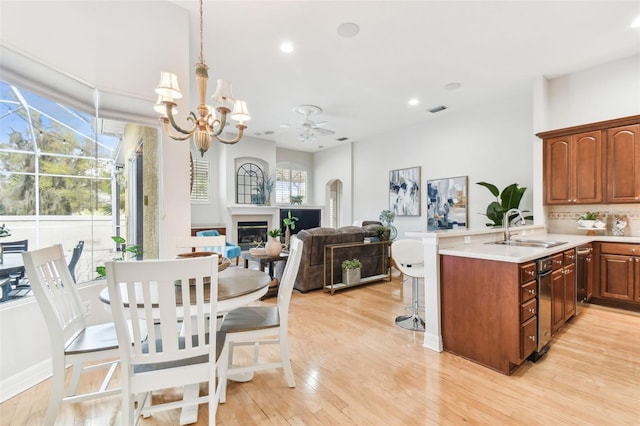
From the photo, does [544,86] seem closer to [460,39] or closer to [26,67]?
[460,39]

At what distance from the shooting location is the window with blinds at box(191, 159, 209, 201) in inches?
300

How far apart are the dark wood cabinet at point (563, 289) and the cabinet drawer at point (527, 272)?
520mm

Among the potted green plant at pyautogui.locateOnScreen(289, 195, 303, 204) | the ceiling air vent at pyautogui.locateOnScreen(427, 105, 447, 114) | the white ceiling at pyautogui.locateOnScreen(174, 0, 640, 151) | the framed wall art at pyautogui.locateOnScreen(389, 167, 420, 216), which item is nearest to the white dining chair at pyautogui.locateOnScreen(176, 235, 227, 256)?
the white ceiling at pyautogui.locateOnScreen(174, 0, 640, 151)

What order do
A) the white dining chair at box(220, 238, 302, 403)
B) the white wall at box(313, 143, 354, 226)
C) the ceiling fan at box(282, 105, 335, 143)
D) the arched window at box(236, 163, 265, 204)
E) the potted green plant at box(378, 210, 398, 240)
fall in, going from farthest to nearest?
the white wall at box(313, 143, 354, 226)
the arched window at box(236, 163, 265, 204)
the potted green plant at box(378, 210, 398, 240)
the ceiling fan at box(282, 105, 335, 143)
the white dining chair at box(220, 238, 302, 403)

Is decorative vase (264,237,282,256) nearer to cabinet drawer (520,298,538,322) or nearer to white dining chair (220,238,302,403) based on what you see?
white dining chair (220,238,302,403)

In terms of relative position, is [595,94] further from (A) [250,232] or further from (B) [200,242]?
(A) [250,232]

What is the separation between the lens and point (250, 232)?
8.07 m

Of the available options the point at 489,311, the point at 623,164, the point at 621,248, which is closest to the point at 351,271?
the point at 489,311

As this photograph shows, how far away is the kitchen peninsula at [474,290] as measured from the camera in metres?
2.23

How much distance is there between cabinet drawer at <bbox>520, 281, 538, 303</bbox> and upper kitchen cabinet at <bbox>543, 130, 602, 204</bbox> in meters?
2.50

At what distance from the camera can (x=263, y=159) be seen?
8.16 metres

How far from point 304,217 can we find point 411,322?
612 cm

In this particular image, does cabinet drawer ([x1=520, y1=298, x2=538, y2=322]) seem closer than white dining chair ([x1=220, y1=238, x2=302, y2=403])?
No

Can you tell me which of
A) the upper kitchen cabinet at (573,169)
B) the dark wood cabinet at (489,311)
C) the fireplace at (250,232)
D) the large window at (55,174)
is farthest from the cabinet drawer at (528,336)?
the fireplace at (250,232)
